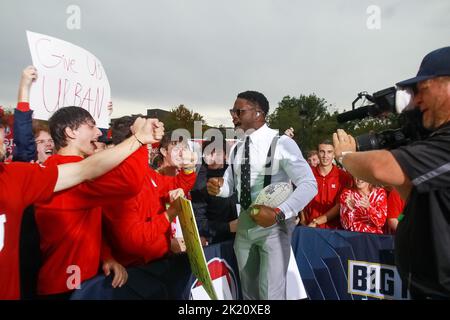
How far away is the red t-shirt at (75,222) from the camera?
1.77 m

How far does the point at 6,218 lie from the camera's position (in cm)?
150

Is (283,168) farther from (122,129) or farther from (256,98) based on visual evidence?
(122,129)

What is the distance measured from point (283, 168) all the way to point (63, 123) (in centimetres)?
174

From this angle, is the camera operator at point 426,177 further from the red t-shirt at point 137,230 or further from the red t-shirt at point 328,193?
the red t-shirt at point 328,193

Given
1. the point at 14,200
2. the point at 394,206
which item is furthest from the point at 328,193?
the point at 14,200

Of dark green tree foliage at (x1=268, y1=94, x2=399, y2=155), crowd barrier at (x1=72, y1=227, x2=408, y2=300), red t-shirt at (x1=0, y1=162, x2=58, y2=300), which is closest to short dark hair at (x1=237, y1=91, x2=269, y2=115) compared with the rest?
crowd barrier at (x1=72, y1=227, x2=408, y2=300)

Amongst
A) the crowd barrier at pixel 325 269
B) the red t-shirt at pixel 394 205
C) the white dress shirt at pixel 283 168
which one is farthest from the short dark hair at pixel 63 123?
the red t-shirt at pixel 394 205

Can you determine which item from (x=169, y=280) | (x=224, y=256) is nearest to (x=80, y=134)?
(x=169, y=280)

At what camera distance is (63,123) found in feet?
6.95

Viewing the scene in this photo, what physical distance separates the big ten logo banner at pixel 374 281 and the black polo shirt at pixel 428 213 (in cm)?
202

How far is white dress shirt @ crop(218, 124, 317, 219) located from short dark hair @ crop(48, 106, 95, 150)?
148 centimetres
